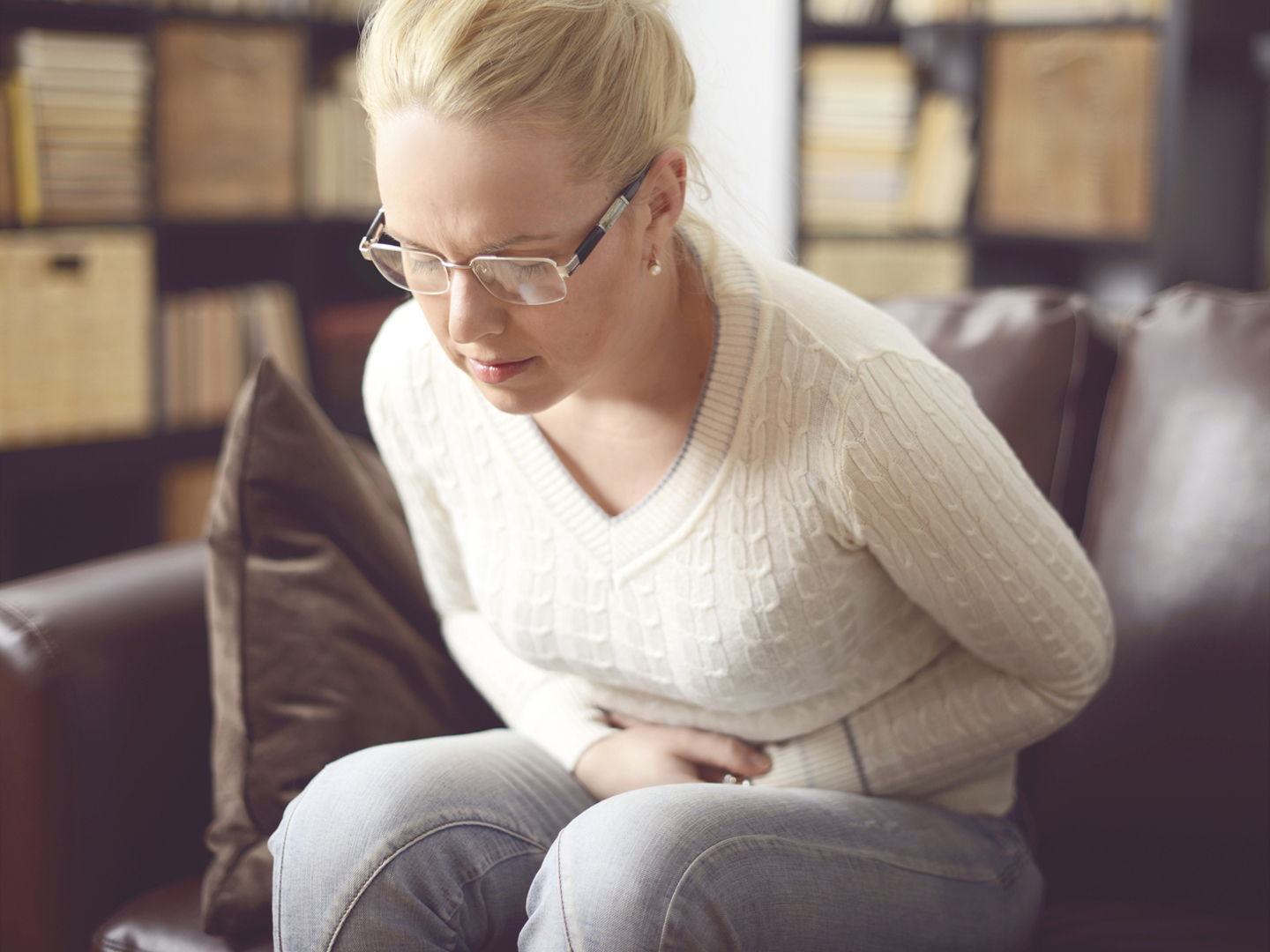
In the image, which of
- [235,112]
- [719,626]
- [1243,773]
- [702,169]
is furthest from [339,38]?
[1243,773]

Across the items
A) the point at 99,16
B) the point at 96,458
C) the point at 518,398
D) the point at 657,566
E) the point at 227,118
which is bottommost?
the point at 96,458

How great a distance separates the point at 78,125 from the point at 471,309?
1.60 m

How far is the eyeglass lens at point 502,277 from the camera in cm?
77

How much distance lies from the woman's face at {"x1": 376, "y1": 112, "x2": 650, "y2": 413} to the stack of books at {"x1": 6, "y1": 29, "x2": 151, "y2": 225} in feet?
4.89

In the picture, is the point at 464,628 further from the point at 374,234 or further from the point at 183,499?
the point at 183,499

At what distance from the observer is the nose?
781mm

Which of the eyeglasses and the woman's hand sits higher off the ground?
the eyeglasses

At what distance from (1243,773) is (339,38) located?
2.27 metres

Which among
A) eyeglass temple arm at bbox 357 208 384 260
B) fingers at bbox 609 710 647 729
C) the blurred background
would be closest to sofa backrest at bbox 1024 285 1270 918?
fingers at bbox 609 710 647 729

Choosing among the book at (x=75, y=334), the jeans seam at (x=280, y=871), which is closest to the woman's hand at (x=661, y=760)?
the jeans seam at (x=280, y=871)

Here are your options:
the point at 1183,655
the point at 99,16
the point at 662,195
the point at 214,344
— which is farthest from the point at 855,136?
the point at 662,195

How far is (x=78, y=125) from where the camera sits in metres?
2.03

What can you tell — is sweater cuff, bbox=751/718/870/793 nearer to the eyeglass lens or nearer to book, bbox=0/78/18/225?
the eyeglass lens

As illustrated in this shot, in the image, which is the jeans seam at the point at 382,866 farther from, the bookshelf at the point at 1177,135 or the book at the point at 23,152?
the bookshelf at the point at 1177,135
